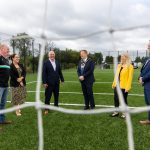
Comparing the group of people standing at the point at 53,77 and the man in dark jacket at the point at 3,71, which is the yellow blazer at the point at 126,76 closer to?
the group of people standing at the point at 53,77

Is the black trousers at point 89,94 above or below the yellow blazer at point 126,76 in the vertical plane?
below

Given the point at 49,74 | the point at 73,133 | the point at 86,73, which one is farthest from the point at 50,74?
the point at 73,133

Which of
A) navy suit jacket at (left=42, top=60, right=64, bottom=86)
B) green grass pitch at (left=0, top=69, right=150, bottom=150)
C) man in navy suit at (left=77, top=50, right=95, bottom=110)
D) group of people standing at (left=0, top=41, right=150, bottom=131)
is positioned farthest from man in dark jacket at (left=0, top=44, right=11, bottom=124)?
man in navy suit at (left=77, top=50, right=95, bottom=110)

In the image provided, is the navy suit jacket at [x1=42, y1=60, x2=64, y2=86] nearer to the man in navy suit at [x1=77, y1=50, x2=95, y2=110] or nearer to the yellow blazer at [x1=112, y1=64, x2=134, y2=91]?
the man in navy suit at [x1=77, y1=50, x2=95, y2=110]

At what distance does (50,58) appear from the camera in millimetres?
8125

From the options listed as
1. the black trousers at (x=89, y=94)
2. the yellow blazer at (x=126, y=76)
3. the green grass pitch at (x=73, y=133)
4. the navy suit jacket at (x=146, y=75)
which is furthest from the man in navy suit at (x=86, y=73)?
the navy suit jacket at (x=146, y=75)

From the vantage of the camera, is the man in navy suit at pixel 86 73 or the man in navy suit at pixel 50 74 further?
the man in navy suit at pixel 86 73

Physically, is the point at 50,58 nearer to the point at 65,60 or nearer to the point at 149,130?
the point at 149,130

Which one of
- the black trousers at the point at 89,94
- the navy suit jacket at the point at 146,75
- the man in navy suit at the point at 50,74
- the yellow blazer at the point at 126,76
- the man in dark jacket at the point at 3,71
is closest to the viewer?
the navy suit jacket at the point at 146,75

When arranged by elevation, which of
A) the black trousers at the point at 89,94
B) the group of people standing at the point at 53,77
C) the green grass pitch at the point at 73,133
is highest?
the group of people standing at the point at 53,77

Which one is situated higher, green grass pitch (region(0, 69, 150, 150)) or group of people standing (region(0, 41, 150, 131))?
group of people standing (region(0, 41, 150, 131))

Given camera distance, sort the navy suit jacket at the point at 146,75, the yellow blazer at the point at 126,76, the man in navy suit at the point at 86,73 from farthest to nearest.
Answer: the man in navy suit at the point at 86,73
the yellow blazer at the point at 126,76
the navy suit jacket at the point at 146,75

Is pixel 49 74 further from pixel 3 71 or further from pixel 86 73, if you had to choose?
pixel 3 71

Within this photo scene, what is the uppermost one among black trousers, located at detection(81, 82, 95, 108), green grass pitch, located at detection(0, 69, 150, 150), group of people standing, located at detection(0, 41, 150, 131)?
group of people standing, located at detection(0, 41, 150, 131)
